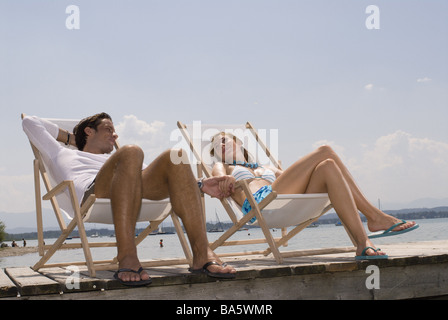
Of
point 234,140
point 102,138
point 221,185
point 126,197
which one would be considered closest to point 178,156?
point 126,197

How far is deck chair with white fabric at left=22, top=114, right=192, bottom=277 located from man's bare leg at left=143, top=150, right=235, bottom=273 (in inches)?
14.4

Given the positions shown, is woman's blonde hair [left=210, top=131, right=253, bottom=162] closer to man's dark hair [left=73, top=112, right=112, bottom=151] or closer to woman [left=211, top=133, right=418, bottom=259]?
woman [left=211, top=133, right=418, bottom=259]

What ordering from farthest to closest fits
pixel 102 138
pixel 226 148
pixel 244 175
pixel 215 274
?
pixel 226 148 → pixel 244 175 → pixel 102 138 → pixel 215 274

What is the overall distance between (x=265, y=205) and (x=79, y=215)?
115cm

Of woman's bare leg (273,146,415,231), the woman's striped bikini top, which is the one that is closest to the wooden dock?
woman's bare leg (273,146,415,231)

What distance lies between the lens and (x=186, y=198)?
2.59 meters

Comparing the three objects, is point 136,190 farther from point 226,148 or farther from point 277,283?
point 226,148

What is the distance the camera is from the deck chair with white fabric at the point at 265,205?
3.20 m

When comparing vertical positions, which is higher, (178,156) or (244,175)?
(178,156)

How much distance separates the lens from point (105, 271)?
3.04 meters

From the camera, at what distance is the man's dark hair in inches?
139

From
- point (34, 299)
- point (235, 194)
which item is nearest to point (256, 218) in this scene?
point (235, 194)

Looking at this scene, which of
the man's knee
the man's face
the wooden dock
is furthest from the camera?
the man's face
